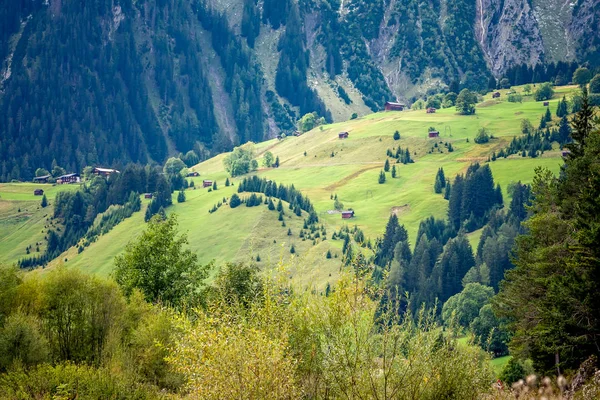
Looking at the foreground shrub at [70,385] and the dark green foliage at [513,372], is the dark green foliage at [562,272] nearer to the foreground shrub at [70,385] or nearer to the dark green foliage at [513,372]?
the dark green foliage at [513,372]

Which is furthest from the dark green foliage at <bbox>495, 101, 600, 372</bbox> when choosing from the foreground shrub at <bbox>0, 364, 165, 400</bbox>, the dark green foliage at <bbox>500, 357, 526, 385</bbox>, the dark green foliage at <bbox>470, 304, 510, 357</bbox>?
the dark green foliage at <bbox>470, 304, 510, 357</bbox>

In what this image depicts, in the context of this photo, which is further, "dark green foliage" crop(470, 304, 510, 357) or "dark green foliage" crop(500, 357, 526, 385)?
"dark green foliage" crop(470, 304, 510, 357)

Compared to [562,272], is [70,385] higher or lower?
higher

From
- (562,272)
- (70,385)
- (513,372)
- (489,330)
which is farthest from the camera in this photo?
(489,330)

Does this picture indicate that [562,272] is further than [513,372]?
No

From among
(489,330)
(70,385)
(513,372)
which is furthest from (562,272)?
(489,330)

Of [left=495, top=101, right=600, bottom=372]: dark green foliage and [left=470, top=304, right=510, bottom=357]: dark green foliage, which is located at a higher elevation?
[left=495, top=101, right=600, bottom=372]: dark green foliage

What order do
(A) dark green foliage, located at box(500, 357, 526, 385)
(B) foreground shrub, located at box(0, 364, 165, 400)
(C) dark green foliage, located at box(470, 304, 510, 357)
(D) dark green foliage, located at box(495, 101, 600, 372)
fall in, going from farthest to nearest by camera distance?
1. (C) dark green foliage, located at box(470, 304, 510, 357)
2. (A) dark green foliage, located at box(500, 357, 526, 385)
3. (D) dark green foliage, located at box(495, 101, 600, 372)
4. (B) foreground shrub, located at box(0, 364, 165, 400)

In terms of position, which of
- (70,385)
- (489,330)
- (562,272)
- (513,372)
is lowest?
(489,330)

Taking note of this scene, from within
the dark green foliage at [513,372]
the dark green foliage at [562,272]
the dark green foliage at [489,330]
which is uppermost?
the dark green foliage at [562,272]

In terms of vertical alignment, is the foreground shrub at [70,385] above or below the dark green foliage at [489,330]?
above

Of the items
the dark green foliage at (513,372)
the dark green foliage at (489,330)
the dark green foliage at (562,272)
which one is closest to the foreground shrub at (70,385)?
the dark green foliage at (562,272)

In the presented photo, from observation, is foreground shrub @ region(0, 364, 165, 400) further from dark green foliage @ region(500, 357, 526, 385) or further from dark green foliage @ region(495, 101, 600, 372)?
dark green foliage @ region(500, 357, 526, 385)

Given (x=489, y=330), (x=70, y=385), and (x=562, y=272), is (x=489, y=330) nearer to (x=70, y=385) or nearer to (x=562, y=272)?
(x=562, y=272)
